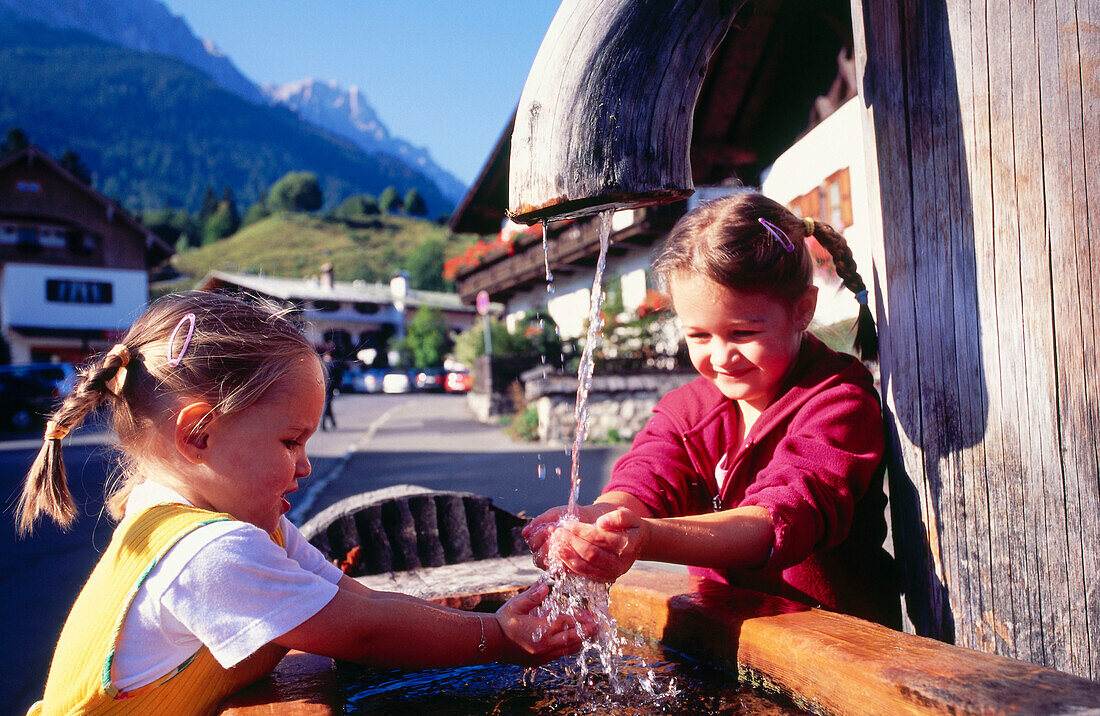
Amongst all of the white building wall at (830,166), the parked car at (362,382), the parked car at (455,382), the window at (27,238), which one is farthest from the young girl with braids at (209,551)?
the window at (27,238)

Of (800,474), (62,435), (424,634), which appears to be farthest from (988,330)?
(62,435)

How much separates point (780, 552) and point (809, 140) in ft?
18.0

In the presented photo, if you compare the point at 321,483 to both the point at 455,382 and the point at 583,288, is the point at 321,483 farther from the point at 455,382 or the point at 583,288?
the point at 455,382

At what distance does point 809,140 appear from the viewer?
6145mm

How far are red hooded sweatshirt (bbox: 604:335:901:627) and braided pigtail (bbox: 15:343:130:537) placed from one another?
101 cm

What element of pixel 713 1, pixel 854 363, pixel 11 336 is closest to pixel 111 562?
pixel 713 1

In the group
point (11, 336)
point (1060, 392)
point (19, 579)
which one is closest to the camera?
point (1060, 392)

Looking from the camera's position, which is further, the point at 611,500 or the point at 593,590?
the point at 611,500

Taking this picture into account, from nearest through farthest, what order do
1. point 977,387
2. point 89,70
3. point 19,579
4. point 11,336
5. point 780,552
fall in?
point 977,387, point 780,552, point 19,579, point 11,336, point 89,70

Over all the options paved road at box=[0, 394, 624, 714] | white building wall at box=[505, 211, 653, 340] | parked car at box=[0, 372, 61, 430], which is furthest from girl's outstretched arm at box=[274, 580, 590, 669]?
parked car at box=[0, 372, 61, 430]

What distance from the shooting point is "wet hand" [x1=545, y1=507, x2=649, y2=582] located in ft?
3.92

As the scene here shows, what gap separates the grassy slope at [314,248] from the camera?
263 feet

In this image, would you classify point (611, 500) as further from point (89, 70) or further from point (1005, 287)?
point (89, 70)

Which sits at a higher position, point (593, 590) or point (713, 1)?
point (713, 1)
